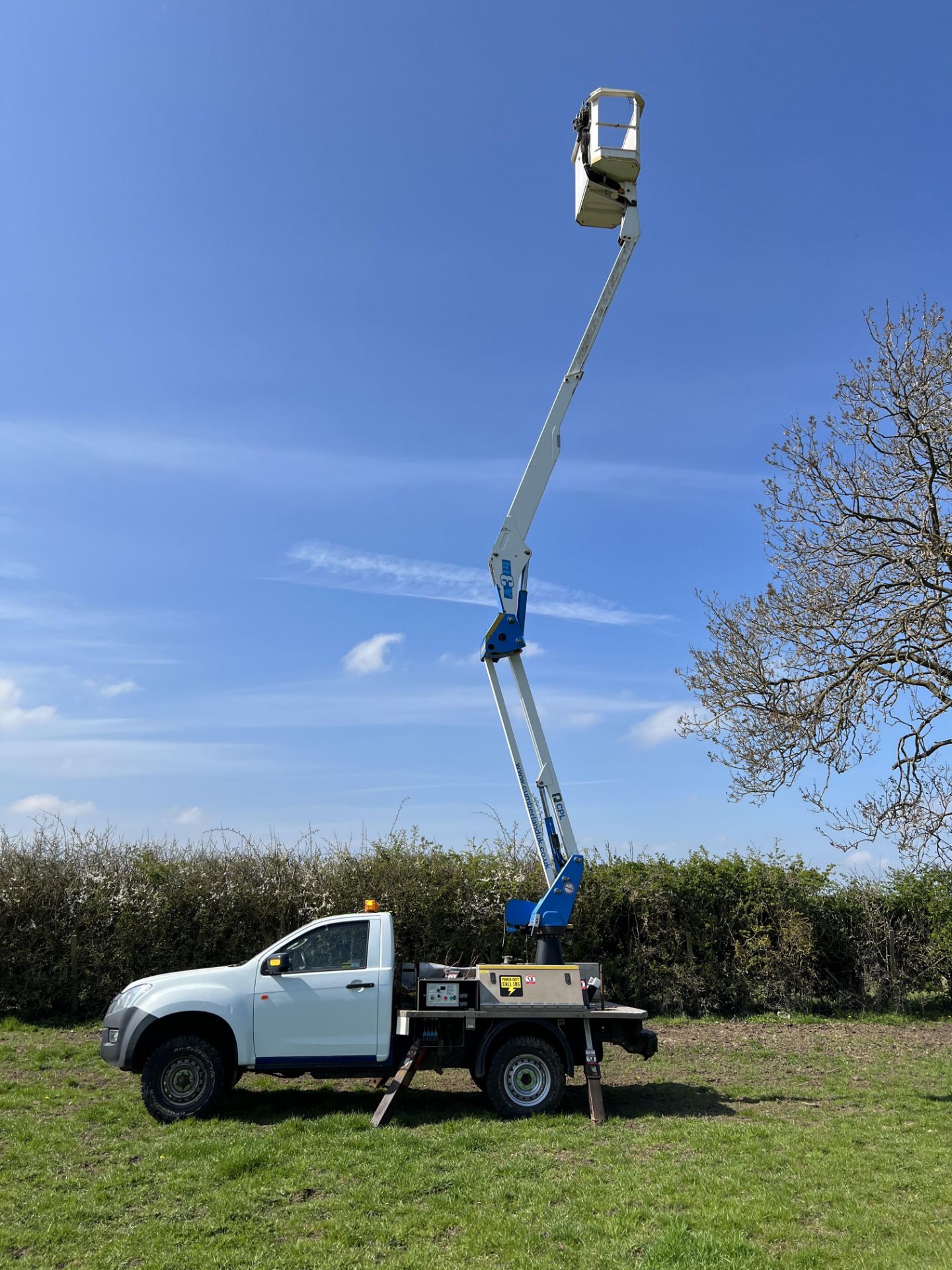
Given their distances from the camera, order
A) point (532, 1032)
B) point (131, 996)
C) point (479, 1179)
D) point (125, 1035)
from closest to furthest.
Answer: point (479, 1179) < point (125, 1035) < point (131, 996) < point (532, 1032)

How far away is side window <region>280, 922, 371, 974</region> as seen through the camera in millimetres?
8977

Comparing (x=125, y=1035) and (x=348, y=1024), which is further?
(x=348, y=1024)

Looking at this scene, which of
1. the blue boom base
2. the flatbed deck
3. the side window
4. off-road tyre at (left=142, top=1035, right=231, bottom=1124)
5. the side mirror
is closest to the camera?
off-road tyre at (left=142, top=1035, right=231, bottom=1124)

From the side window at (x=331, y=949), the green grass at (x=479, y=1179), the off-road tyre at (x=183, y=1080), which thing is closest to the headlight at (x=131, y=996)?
the off-road tyre at (x=183, y=1080)

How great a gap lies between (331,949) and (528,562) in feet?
15.3

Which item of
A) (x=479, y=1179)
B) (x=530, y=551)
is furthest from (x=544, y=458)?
(x=479, y=1179)

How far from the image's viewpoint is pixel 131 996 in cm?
885

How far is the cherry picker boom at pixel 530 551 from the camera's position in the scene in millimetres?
9812

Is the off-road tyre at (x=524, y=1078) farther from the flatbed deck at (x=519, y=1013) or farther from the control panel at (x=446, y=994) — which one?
the control panel at (x=446, y=994)

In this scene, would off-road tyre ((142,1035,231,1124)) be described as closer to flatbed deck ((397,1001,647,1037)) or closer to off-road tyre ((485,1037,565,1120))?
flatbed deck ((397,1001,647,1037))

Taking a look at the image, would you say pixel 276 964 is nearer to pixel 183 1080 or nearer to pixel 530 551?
pixel 183 1080

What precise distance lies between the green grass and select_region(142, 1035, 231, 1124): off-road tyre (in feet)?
0.85

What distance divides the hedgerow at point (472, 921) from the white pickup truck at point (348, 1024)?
5.86 meters

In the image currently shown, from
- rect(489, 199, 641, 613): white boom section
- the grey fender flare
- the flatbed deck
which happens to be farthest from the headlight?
rect(489, 199, 641, 613): white boom section
